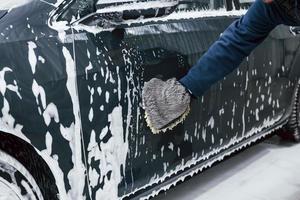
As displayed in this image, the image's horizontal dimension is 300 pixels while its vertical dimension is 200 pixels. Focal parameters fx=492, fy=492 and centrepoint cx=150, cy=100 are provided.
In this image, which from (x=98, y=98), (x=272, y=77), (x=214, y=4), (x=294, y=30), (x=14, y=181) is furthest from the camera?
(x=294, y=30)

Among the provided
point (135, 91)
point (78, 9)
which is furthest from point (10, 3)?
point (135, 91)

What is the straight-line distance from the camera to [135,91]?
7.61 ft

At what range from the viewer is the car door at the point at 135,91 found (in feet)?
7.02

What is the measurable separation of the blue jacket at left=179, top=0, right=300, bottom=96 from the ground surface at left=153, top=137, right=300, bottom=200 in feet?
4.24

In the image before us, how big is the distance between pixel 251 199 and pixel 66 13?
1.74 meters

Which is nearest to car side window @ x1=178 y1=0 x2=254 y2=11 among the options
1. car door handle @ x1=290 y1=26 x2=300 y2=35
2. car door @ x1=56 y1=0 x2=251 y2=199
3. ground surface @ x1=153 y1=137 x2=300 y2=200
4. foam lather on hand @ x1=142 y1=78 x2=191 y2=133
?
car door @ x1=56 y1=0 x2=251 y2=199

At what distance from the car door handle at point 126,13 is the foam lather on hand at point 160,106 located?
13.2 inches

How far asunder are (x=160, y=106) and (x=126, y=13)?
0.49 metres

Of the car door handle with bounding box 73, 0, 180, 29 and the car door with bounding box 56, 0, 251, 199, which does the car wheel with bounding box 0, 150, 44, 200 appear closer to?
the car door with bounding box 56, 0, 251, 199

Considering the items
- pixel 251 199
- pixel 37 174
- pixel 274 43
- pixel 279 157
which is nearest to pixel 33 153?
pixel 37 174

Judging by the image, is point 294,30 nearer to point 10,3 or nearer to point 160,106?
point 160,106

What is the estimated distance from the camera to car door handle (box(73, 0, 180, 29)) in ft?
7.04

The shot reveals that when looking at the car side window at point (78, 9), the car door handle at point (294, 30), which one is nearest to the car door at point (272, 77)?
the car door handle at point (294, 30)

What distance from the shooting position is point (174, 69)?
2537 mm
